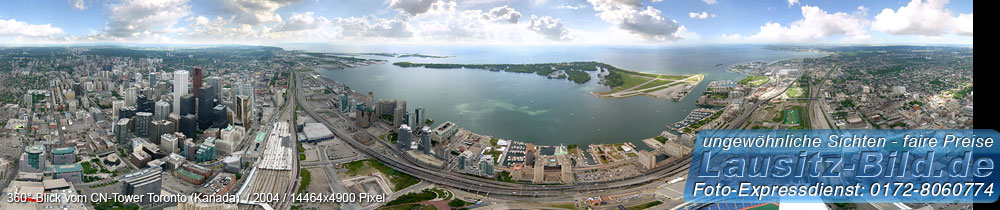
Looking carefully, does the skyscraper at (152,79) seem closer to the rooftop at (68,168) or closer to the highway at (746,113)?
the rooftop at (68,168)

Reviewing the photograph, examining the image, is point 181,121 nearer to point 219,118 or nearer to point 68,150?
point 219,118

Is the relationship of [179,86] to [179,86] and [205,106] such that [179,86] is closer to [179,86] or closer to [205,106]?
[179,86]

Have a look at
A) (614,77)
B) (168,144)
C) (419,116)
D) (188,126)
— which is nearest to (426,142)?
(419,116)

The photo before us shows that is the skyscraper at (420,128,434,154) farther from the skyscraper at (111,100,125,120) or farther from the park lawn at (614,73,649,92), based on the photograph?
the park lawn at (614,73,649,92)

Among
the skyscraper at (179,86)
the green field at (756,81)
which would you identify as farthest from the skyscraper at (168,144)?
the green field at (756,81)

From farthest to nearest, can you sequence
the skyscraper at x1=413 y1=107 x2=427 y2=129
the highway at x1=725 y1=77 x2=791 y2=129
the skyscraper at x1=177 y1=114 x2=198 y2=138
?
the highway at x1=725 y1=77 x2=791 y2=129, the skyscraper at x1=413 y1=107 x2=427 y2=129, the skyscraper at x1=177 y1=114 x2=198 y2=138

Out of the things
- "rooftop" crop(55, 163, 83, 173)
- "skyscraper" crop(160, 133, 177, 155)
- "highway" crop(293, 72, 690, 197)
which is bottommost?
"highway" crop(293, 72, 690, 197)

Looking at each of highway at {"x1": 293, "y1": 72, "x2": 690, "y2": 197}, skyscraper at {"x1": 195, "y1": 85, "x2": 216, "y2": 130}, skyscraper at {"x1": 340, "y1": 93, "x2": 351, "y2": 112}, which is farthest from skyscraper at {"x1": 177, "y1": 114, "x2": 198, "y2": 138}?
highway at {"x1": 293, "y1": 72, "x2": 690, "y2": 197}

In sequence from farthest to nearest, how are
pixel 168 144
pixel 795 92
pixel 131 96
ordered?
pixel 795 92 < pixel 131 96 < pixel 168 144

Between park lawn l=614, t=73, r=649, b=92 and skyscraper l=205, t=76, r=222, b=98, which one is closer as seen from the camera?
skyscraper l=205, t=76, r=222, b=98
